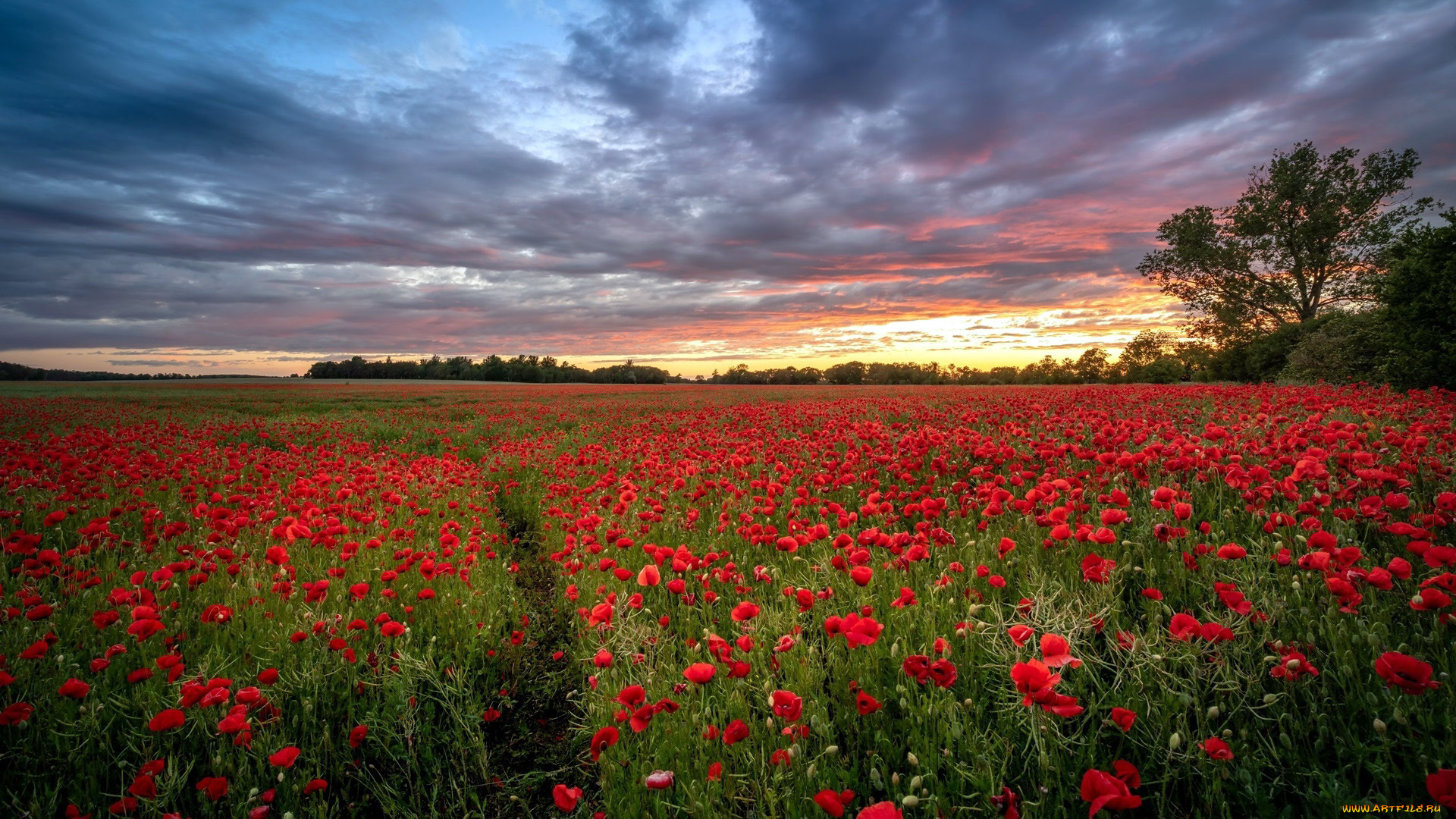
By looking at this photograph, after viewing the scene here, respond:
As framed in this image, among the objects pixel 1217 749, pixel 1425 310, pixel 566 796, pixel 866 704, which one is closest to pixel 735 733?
pixel 866 704

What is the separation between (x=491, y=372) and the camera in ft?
262

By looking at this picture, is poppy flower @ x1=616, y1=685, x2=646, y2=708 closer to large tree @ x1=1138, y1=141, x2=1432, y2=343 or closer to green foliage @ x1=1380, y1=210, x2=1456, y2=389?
green foliage @ x1=1380, y1=210, x2=1456, y2=389

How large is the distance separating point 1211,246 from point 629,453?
122 feet

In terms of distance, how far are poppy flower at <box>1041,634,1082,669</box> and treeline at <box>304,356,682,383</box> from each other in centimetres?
7539

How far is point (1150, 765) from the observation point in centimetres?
234

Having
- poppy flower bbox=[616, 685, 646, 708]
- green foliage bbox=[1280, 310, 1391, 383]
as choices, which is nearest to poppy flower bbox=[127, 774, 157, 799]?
poppy flower bbox=[616, 685, 646, 708]

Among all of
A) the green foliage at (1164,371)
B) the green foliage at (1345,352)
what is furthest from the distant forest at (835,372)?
the green foliage at (1345,352)

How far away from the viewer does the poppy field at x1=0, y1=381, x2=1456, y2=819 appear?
2.30 m

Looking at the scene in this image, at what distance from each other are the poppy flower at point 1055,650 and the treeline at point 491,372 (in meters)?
75.4

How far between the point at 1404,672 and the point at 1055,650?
3.36 ft

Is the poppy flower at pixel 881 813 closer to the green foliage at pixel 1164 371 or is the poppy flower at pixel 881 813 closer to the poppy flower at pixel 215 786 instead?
the poppy flower at pixel 215 786

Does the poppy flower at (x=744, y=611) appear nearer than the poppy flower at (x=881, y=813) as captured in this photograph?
No

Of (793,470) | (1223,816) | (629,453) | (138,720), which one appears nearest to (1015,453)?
(793,470)

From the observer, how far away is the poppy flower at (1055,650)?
193cm
